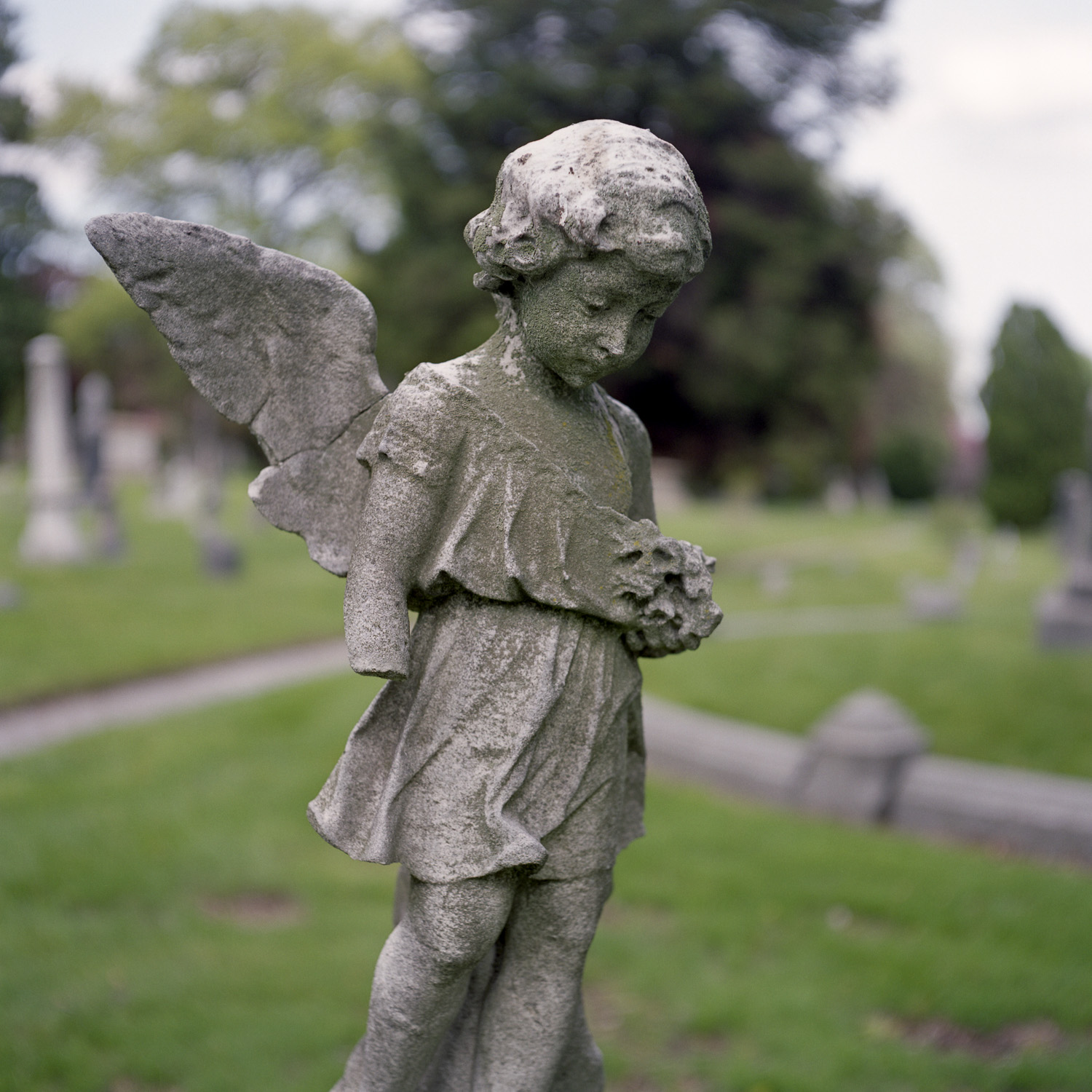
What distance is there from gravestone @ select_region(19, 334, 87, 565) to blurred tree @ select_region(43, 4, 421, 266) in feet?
40.5

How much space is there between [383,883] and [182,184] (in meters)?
26.5

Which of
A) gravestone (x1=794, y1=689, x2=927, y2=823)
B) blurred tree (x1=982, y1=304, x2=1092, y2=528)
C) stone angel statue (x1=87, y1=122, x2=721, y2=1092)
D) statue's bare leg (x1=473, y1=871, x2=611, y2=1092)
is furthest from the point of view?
blurred tree (x1=982, y1=304, x2=1092, y2=528)

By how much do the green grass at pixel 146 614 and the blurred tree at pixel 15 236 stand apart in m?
2.48

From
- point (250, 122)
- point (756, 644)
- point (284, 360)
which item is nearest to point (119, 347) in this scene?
point (250, 122)

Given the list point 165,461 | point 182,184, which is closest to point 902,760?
point 182,184

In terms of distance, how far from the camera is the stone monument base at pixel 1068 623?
9.72 meters

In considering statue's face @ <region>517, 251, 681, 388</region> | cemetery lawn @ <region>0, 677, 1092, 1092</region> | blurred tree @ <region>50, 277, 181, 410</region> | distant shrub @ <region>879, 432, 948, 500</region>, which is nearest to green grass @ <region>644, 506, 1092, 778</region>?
cemetery lawn @ <region>0, 677, 1092, 1092</region>

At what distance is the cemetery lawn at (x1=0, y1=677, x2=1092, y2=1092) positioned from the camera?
4.01 m

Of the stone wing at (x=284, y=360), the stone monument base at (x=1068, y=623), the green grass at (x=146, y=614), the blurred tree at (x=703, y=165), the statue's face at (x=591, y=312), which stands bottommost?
the green grass at (x=146, y=614)

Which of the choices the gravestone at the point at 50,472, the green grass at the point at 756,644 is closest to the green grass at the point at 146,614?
the green grass at the point at 756,644

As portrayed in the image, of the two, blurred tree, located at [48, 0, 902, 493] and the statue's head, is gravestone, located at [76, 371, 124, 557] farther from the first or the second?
the statue's head

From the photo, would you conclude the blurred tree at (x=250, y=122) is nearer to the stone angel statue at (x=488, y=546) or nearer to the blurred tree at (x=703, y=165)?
the blurred tree at (x=703, y=165)

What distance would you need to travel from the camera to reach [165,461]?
37.2 meters

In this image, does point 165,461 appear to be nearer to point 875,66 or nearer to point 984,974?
point 875,66
